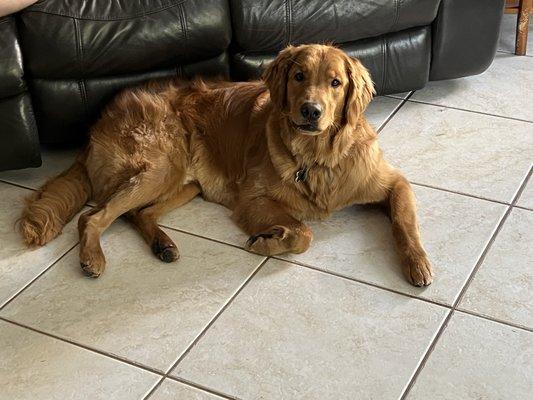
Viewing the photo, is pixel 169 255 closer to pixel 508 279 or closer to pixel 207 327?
pixel 207 327

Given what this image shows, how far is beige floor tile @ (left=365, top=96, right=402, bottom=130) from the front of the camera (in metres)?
3.33

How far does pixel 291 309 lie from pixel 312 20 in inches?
47.4

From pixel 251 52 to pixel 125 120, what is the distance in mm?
582

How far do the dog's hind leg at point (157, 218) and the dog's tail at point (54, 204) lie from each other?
0.62 ft

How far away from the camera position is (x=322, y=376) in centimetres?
213

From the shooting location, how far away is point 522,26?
3.78 metres

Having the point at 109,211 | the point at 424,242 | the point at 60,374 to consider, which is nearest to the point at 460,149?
the point at 424,242

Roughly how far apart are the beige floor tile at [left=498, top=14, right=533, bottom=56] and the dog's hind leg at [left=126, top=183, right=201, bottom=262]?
6.01ft

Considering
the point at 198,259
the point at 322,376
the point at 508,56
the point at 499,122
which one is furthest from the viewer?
the point at 508,56

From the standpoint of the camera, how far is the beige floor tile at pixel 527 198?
9.18 feet

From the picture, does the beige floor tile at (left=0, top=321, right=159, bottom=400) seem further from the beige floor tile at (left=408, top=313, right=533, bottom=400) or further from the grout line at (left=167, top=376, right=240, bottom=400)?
the beige floor tile at (left=408, top=313, right=533, bottom=400)

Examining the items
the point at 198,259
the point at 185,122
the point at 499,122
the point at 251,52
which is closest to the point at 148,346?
the point at 198,259

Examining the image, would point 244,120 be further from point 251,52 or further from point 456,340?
Result: point 456,340

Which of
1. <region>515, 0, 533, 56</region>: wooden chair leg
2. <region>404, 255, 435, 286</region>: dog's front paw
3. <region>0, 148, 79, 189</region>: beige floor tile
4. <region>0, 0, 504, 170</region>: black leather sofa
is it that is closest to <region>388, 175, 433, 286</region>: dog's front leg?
<region>404, 255, 435, 286</region>: dog's front paw
